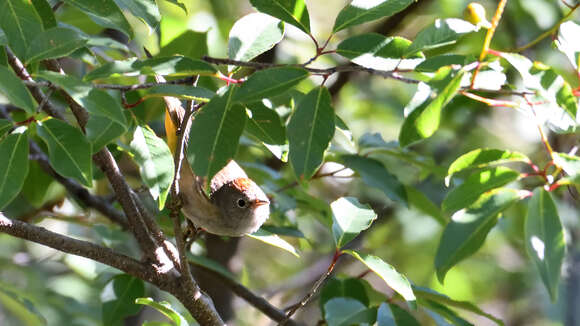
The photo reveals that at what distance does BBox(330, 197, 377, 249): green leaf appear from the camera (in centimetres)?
169

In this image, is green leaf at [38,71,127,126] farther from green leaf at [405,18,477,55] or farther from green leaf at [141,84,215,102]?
green leaf at [405,18,477,55]

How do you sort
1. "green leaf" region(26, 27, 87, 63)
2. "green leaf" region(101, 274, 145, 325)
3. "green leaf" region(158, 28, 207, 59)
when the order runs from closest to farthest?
"green leaf" region(26, 27, 87, 63) → "green leaf" region(101, 274, 145, 325) → "green leaf" region(158, 28, 207, 59)

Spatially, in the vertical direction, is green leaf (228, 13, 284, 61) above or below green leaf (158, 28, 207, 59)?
above

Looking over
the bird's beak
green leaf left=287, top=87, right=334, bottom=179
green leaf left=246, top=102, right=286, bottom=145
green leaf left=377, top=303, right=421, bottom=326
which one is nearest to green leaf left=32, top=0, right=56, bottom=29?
green leaf left=246, top=102, right=286, bottom=145

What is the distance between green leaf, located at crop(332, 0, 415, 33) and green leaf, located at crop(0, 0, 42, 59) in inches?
23.9

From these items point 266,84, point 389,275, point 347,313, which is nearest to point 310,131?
point 266,84

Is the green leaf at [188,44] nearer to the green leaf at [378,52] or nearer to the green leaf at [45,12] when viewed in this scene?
the green leaf at [45,12]

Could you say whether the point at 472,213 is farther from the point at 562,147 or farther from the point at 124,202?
the point at 562,147

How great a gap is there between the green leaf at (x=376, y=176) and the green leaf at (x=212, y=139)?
1.07 metres

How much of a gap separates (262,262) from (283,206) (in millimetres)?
2996

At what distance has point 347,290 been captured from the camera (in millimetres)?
2238

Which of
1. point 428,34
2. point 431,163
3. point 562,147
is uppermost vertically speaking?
point 428,34

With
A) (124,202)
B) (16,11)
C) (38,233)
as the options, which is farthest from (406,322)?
(16,11)

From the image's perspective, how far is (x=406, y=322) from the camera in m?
1.91
